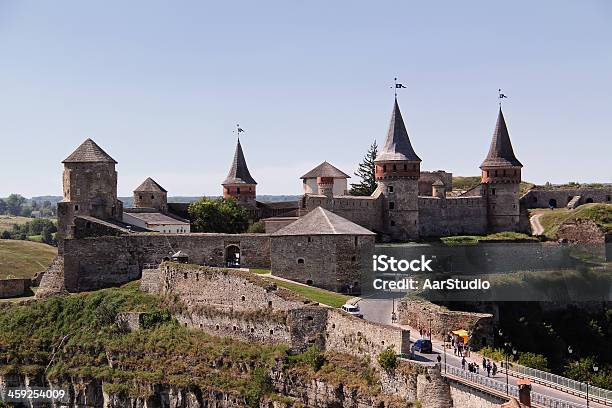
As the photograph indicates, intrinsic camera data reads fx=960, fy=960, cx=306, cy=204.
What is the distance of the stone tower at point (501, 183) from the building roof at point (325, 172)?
12.2 meters

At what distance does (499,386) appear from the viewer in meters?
36.2

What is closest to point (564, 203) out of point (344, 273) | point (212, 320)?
point (344, 273)

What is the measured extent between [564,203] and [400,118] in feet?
81.7

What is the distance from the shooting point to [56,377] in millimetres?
54000

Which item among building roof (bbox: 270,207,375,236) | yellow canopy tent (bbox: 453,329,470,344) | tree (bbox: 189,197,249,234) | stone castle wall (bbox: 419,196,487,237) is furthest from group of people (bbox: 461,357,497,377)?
tree (bbox: 189,197,249,234)

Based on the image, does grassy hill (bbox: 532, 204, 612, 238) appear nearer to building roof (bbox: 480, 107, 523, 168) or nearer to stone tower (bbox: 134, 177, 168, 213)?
building roof (bbox: 480, 107, 523, 168)

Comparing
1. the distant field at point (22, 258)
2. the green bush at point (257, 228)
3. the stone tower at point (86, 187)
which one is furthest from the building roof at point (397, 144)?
the distant field at point (22, 258)

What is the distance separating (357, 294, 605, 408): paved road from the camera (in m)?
36.2

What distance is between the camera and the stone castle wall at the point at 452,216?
2913 inches

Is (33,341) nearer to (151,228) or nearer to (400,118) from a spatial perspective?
(151,228)

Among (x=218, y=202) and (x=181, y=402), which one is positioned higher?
(x=218, y=202)

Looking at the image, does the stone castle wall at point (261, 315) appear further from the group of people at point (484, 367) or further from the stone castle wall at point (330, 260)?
the stone castle wall at point (330, 260)

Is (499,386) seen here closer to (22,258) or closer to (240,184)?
(240,184)

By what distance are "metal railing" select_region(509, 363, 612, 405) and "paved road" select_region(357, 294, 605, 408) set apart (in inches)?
19.2
